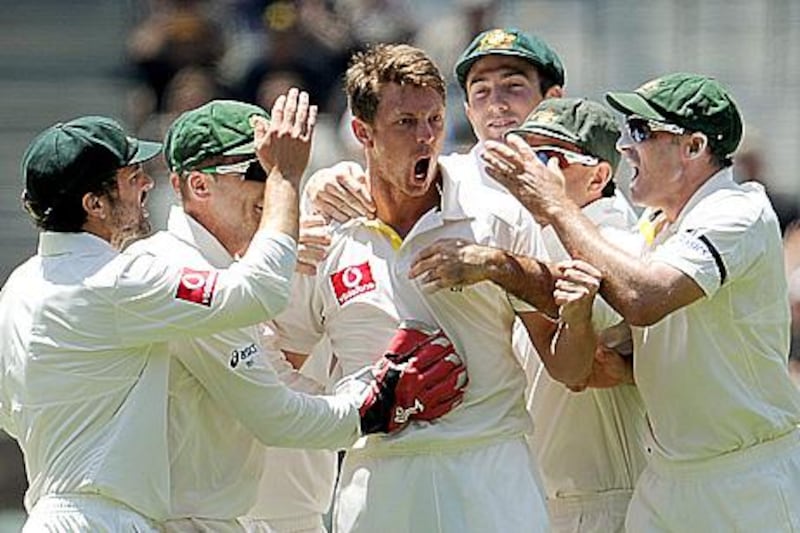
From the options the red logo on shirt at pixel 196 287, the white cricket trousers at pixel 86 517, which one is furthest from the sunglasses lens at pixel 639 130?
the white cricket trousers at pixel 86 517

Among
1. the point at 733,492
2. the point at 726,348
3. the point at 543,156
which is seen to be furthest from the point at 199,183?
the point at 733,492

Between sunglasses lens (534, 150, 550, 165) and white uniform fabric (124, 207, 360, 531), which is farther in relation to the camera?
sunglasses lens (534, 150, 550, 165)

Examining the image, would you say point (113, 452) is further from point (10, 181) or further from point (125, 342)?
point (10, 181)

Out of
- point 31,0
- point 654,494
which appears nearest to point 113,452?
point 654,494

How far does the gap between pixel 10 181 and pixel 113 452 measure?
585 cm

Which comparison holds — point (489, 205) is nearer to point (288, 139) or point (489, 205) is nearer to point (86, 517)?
point (288, 139)

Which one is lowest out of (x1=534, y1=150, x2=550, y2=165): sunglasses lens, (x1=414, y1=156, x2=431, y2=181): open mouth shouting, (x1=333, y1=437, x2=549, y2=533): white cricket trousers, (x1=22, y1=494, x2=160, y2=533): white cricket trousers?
(x1=333, y1=437, x2=549, y2=533): white cricket trousers

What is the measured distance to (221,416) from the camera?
480 centimetres

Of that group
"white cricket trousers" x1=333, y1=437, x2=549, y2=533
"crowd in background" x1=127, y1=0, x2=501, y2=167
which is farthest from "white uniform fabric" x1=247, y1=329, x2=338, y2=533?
"crowd in background" x1=127, y1=0, x2=501, y2=167

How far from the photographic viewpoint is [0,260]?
985cm

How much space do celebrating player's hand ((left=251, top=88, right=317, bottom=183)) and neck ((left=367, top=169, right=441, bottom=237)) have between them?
1.24 feet

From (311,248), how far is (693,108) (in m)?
1.06

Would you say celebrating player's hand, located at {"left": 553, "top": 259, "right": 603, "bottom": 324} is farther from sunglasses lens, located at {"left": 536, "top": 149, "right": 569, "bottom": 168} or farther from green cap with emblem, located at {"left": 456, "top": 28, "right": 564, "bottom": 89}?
green cap with emblem, located at {"left": 456, "top": 28, "right": 564, "bottom": 89}

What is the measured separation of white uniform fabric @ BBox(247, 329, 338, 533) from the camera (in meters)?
5.30
